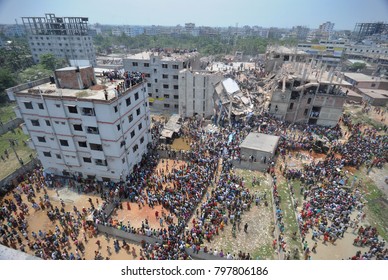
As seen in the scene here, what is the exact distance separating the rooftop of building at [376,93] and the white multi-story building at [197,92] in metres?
39.7

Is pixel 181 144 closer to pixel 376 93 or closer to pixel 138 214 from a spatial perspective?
pixel 138 214

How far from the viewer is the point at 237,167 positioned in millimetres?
30031

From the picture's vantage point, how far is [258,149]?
29.6 metres

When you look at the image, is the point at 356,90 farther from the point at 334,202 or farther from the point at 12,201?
the point at 12,201

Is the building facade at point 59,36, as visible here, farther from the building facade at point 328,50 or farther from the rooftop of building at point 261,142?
the building facade at point 328,50

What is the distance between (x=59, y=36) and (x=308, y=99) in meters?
84.7

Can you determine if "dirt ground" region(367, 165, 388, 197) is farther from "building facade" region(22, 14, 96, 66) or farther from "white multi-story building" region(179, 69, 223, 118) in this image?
"building facade" region(22, 14, 96, 66)

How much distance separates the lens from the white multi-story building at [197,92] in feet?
133

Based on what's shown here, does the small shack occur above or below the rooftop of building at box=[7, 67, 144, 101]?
below

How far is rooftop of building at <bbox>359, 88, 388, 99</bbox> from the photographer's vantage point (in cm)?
5272

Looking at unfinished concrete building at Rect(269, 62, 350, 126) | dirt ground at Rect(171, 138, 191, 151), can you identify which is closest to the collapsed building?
unfinished concrete building at Rect(269, 62, 350, 126)

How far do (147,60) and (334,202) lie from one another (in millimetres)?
40412

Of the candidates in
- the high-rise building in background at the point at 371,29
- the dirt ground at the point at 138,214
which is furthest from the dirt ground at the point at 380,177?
the high-rise building in background at the point at 371,29

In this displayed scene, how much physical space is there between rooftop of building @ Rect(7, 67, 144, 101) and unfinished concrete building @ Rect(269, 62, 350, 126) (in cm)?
2466
